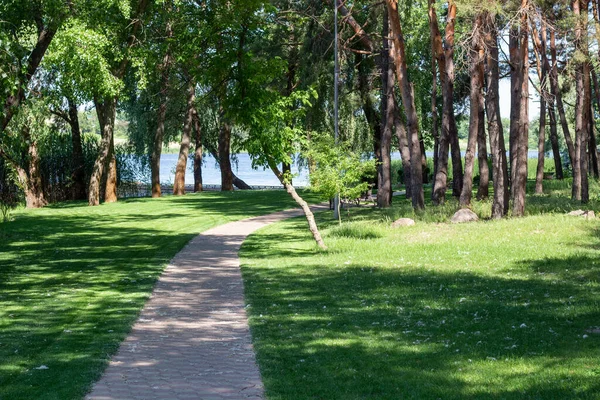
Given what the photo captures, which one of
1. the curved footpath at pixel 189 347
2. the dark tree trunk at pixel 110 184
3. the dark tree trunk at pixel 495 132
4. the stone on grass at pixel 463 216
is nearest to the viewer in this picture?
the curved footpath at pixel 189 347

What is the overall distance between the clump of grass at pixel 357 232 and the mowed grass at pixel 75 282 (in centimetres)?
435

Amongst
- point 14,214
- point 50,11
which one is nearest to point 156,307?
point 50,11

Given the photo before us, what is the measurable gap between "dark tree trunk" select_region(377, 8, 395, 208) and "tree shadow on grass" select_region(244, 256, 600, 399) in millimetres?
16131

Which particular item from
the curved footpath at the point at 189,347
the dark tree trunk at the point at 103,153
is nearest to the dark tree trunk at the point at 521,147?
the curved footpath at the point at 189,347

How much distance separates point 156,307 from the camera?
41.7 feet

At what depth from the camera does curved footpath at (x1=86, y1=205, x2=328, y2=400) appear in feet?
25.6

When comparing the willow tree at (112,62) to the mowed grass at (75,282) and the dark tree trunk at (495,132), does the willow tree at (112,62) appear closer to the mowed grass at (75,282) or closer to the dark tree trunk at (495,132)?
the mowed grass at (75,282)

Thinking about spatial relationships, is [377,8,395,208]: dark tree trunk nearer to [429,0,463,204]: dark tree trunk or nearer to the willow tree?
[429,0,463,204]: dark tree trunk

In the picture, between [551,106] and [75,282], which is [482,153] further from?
[75,282]

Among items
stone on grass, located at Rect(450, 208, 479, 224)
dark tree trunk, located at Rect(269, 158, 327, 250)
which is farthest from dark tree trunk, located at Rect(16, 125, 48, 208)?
stone on grass, located at Rect(450, 208, 479, 224)

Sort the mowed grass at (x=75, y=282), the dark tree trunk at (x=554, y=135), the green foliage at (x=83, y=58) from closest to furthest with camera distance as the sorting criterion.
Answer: the mowed grass at (x=75, y=282) < the green foliage at (x=83, y=58) < the dark tree trunk at (x=554, y=135)

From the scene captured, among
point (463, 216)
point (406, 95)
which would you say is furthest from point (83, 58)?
point (463, 216)

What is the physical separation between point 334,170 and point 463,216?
446 centimetres

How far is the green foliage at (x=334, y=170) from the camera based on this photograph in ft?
72.9
